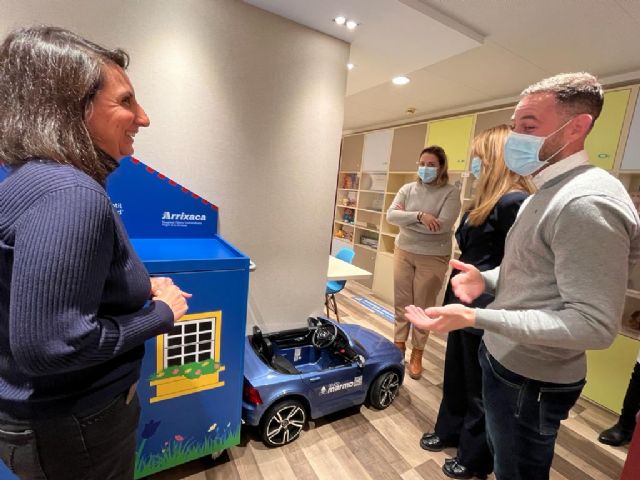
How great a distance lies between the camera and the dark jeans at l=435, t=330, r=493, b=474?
155cm

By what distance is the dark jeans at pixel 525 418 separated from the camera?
891mm

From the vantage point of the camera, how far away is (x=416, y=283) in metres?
2.39

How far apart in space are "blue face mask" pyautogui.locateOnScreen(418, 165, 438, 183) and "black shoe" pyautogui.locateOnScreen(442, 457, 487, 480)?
1.67m

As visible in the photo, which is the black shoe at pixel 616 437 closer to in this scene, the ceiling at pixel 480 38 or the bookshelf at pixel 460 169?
the bookshelf at pixel 460 169

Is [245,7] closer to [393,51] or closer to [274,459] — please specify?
[393,51]

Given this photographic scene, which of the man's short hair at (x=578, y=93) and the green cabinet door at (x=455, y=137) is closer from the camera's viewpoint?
the man's short hair at (x=578, y=93)

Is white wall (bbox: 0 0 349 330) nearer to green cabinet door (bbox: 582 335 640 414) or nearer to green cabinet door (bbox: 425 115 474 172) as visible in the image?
green cabinet door (bbox: 425 115 474 172)

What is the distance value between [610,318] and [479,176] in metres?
1.00

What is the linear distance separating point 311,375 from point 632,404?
196 cm

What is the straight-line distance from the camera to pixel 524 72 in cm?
245

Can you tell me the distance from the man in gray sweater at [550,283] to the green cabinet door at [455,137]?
2.64 metres

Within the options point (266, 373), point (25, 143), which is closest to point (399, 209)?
point (266, 373)

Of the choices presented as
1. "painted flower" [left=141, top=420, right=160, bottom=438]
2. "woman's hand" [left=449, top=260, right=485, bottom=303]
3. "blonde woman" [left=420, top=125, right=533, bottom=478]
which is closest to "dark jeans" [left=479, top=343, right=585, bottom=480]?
"woman's hand" [left=449, top=260, right=485, bottom=303]

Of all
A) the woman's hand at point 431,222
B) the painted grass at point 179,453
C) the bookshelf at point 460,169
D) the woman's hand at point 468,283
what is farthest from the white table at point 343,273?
the woman's hand at point 468,283
